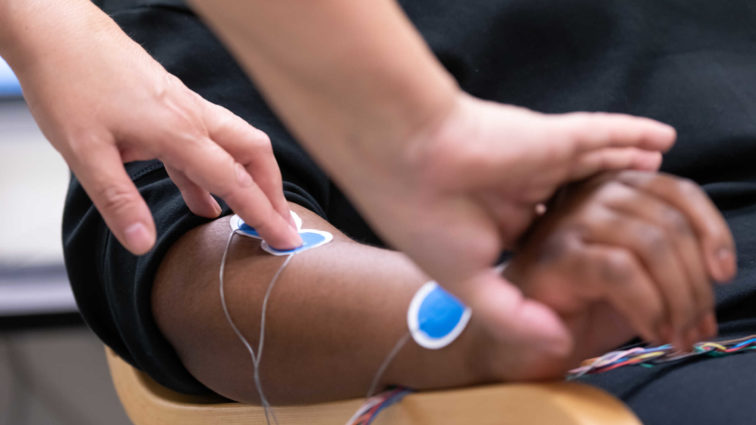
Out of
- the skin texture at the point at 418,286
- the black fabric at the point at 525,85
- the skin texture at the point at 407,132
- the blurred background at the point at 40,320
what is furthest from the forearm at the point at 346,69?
the blurred background at the point at 40,320

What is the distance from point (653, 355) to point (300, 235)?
34 cm

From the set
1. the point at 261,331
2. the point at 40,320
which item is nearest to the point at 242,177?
the point at 261,331

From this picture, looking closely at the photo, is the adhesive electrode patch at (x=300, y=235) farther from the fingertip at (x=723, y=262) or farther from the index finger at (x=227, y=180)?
the fingertip at (x=723, y=262)

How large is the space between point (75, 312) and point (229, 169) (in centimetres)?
99

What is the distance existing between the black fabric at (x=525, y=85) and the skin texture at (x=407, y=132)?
1.14 feet

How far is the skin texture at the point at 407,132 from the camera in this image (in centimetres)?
40

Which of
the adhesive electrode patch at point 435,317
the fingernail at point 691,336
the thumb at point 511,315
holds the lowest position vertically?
the adhesive electrode patch at point 435,317

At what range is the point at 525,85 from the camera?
95cm

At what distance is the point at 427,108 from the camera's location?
411 mm

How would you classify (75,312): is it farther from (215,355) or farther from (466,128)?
(466,128)

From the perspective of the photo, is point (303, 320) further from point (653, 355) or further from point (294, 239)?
point (653, 355)

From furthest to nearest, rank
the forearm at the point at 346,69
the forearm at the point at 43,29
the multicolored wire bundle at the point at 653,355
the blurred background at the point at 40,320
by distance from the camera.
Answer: the blurred background at the point at 40,320
the forearm at the point at 43,29
the multicolored wire bundle at the point at 653,355
the forearm at the point at 346,69

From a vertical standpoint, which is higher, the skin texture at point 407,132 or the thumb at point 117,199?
the skin texture at point 407,132

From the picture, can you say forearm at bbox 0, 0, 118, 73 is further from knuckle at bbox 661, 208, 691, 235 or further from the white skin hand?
knuckle at bbox 661, 208, 691, 235
